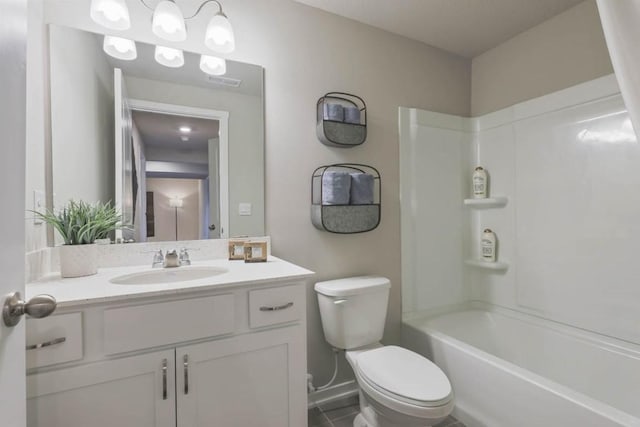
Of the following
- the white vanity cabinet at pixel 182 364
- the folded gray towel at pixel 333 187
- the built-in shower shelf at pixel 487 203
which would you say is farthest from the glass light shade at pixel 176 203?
the built-in shower shelf at pixel 487 203

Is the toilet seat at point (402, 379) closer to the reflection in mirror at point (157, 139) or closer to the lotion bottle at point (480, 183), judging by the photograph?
the reflection in mirror at point (157, 139)

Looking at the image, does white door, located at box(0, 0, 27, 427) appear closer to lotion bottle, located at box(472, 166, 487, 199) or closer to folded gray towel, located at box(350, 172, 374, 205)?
folded gray towel, located at box(350, 172, 374, 205)

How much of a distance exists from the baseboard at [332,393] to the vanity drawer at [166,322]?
3.27 feet

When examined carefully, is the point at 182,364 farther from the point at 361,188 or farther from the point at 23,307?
the point at 361,188

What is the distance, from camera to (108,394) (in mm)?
967

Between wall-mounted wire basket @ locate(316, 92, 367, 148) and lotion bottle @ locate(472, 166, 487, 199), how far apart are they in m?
1.00

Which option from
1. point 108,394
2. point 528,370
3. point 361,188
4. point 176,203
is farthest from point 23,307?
point 528,370

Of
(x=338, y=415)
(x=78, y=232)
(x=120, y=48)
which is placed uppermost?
(x=120, y=48)

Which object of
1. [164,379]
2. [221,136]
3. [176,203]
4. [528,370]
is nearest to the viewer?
[164,379]

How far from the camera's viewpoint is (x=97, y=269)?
130 centimetres

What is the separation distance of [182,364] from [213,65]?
4.63 ft

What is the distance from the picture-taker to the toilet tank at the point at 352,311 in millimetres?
1678

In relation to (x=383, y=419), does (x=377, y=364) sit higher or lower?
higher

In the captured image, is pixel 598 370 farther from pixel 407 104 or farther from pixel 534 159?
pixel 407 104
